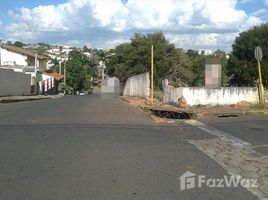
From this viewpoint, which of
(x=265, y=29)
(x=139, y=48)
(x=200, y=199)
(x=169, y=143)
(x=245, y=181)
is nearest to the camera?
(x=200, y=199)

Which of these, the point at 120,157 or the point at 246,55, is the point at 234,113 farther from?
the point at 246,55

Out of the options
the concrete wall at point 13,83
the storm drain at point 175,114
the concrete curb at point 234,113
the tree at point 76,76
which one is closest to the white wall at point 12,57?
the tree at point 76,76

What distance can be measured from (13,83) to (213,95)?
24894mm

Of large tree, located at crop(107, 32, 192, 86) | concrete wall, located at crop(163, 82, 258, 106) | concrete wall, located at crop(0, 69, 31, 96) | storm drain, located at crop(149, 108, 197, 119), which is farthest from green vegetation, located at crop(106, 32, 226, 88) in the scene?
storm drain, located at crop(149, 108, 197, 119)

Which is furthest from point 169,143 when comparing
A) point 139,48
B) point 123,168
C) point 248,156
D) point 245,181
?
→ point 139,48

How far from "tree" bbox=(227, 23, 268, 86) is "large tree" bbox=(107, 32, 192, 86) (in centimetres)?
680

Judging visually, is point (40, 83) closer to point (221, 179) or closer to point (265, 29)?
point (265, 29)

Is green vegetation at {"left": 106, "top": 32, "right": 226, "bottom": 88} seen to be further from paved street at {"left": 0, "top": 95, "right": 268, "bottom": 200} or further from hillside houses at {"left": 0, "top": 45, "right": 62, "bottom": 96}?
paved street at {"left": 0, "top": 95, "right": 268, "bottom": 200}

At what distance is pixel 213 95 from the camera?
964 inches

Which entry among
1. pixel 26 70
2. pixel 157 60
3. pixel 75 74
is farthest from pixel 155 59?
pixel 75 74

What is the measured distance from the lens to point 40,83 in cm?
7175

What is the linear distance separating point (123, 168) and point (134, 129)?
224 inches

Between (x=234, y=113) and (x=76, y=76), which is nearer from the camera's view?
(x=234, y=113)

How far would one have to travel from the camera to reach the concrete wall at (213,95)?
→ 78.6 ft
